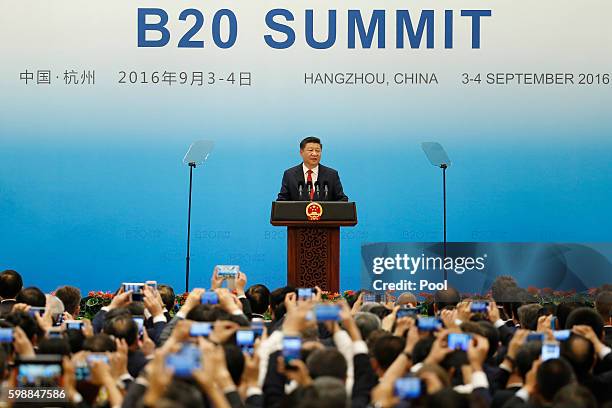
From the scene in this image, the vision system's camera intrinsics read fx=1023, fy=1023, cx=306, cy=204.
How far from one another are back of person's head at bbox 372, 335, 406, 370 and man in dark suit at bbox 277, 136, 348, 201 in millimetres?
4442

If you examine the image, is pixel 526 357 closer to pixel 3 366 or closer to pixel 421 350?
pixel 421 350

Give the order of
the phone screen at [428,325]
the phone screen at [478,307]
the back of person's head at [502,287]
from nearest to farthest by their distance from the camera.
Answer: the phone screen at [428,325]
the phone screen at [478,307]
the back of person's head at [502,287]

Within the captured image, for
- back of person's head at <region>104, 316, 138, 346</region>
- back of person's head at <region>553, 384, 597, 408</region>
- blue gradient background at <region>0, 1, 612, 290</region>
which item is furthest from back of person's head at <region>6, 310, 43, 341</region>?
blue gradient background at <region>0, 1, 612, 290</region>

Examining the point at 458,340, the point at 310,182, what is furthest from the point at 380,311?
the point at 310,182

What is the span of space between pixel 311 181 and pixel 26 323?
446 centimetres

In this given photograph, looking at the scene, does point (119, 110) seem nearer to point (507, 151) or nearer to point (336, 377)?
point (507, 151)

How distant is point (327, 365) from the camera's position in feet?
12.2

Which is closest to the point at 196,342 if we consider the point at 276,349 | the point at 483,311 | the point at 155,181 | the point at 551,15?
the point at 276,349

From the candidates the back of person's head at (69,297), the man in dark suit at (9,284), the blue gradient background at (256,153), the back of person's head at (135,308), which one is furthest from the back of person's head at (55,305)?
the blue gradient background at (256,153)

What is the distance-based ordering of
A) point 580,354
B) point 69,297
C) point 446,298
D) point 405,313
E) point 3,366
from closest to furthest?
point 3,366 < point 580,354 < point 405,313 < point 69,297 < point 446,298

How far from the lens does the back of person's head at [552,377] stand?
369 centimetres

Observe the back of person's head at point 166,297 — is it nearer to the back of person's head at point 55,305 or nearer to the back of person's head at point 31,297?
the back of person's head at point 55,305

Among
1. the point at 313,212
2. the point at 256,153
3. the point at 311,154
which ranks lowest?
the point at 313,212

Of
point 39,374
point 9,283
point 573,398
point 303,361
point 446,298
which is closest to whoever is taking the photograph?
point 573,398
